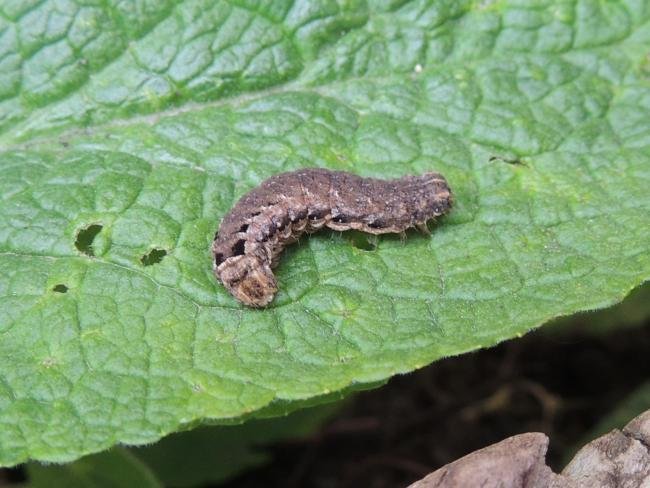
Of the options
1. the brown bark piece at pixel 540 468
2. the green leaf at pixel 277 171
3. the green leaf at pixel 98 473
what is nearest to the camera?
the brown bark piece at pixel 540 468

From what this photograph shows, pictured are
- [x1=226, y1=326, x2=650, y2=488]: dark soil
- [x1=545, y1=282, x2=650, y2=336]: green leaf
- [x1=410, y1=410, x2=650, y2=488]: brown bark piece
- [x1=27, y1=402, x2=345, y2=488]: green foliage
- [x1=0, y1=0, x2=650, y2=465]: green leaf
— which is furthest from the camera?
[x1=226, y1=326, x2=650, y2=488]: dark soil

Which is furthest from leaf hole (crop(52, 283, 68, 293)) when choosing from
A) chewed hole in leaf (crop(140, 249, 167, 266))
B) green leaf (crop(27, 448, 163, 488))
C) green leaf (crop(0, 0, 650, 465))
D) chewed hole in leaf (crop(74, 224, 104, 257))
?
green leaf (crop(27, 448, 163, 488))

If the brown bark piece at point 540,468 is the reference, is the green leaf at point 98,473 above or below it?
below

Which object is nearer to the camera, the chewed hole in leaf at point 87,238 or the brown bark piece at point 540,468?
the brown bark piece at point 540,468

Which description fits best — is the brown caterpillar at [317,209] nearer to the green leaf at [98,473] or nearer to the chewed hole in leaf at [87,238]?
the chewed hole in leaf at [87,238]

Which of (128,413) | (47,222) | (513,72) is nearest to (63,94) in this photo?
(47,222)

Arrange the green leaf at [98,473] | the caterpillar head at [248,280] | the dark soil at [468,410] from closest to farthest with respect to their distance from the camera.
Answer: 1. the caterpillar head at [248,280]
2. the green leaf at [98,473]
3. the dark soil at [468,410]

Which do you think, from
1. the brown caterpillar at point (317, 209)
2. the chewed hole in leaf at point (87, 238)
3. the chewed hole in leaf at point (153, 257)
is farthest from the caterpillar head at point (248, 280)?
the chewed hole in leaf at point (87, 238)

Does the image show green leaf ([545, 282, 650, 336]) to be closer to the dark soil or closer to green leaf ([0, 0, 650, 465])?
the dark soil

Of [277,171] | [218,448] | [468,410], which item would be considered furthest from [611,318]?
[218,448]
